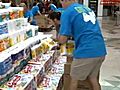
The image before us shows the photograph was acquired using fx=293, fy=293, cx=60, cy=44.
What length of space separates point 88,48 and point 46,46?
56.8 inches

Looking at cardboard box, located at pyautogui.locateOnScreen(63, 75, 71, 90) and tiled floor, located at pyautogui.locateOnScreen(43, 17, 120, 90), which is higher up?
cardboard box, located at pyautogui.locateOnScreen(63, 75, 71, 90)

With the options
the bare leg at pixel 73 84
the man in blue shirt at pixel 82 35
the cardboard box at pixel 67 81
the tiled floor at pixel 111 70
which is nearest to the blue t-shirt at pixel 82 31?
the man in blue shirt at pixel 82 35

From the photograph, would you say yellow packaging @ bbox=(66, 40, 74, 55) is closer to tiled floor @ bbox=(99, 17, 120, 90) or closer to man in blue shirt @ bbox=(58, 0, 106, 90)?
man in blue shirt @ bbox=(58, 0, 106, 90)

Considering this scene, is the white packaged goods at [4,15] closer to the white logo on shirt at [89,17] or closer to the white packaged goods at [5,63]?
the white packaged goods at [5,63]

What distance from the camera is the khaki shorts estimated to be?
10.9 ft

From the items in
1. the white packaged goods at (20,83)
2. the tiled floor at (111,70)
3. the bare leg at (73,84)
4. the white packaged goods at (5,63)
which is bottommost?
the tiled floor at (111,70)

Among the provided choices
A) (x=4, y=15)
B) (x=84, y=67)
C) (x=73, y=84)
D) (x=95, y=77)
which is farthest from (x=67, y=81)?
(x=4, y=15)

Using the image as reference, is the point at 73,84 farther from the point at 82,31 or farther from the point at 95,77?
the point at 82,31

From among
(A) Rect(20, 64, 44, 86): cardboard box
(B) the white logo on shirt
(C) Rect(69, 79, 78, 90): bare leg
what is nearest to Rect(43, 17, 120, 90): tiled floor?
(C) Rect(69, 79, 78, 90): bare leg

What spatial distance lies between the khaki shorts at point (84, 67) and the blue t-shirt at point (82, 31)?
57 millimetres

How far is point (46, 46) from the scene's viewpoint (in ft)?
15.1

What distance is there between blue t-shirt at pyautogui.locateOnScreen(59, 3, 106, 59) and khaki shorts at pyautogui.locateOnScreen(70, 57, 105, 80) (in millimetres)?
57

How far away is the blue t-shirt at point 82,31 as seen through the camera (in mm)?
3250

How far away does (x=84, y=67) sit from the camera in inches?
132
